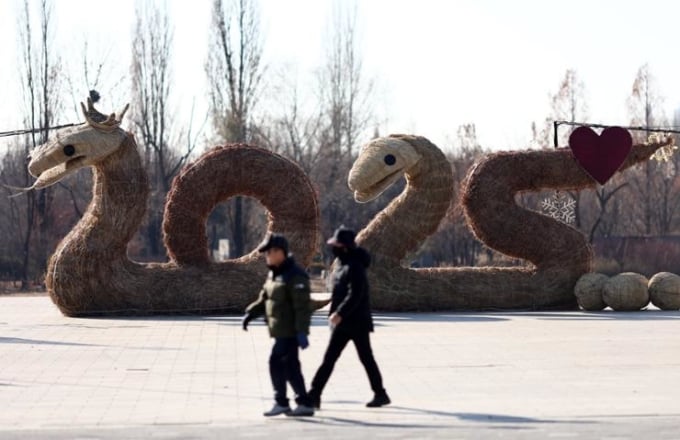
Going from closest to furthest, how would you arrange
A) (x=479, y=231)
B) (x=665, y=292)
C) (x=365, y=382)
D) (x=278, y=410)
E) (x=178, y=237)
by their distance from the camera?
(x=278, y=410), (x=365, y=382), (x=178, y=237), (x=665, y=292), (x=479, y=231)

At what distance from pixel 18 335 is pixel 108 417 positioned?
29.6ft

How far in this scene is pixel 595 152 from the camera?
2445 centimetres

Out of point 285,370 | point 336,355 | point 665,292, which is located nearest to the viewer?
point 285,370

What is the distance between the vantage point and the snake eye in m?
22.7

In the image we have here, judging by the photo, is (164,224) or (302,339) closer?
(302,339)

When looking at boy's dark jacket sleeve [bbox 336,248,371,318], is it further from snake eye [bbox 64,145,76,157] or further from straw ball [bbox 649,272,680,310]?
straw ball [bbox 649,272,680,310]

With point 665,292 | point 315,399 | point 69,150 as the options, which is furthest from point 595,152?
point 315,399

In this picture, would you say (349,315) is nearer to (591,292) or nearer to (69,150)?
(69,150)

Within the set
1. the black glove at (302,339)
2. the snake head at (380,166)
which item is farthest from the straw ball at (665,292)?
the black glove at (302,339)

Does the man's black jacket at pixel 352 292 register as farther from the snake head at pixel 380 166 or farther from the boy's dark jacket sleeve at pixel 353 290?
the snake head at pixel 380 166

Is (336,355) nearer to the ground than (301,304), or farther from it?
nearer to the ground

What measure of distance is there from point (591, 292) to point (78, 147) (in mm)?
9716

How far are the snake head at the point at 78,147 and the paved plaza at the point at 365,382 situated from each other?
3125 millimetres

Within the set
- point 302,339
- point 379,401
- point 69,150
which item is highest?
point 69,150
